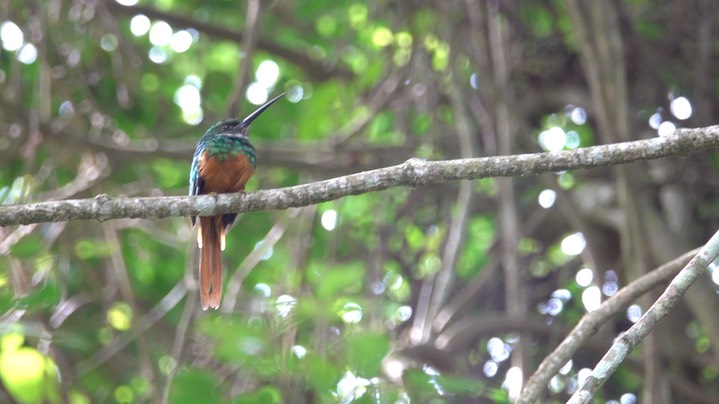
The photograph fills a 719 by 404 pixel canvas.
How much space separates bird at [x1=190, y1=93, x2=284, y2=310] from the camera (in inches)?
106

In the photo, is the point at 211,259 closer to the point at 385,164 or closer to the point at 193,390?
the point at 193,390

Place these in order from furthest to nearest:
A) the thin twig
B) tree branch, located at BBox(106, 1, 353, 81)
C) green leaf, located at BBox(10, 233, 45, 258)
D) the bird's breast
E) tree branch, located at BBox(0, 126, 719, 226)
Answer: tree branch, located at BBox(106, 1, 353, 81), the bird's breast, green leaf, located at BBox(10, 233, 45, 258), the thin twig, tree branch, located at BBox(0, 126, 719, 226)

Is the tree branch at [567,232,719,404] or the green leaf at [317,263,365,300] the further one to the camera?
the green leaf at [317,263,365,300]

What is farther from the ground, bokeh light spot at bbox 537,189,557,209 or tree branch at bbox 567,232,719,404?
bokeh light spot at bbox 537,189,557,209

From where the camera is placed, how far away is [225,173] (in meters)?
2.68

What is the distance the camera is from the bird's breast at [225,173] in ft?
8.77

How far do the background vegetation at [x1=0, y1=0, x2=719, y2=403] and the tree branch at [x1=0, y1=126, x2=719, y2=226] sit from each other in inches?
40.8

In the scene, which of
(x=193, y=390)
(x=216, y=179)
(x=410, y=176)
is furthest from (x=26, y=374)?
(x=410, y=176)

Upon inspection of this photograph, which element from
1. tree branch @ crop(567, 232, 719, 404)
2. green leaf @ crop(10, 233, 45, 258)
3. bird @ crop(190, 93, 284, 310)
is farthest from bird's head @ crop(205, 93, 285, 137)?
tree branch @ crop(567, 232, 719, 404)

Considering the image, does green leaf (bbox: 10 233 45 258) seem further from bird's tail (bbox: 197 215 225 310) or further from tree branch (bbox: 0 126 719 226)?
tree branch (bbox: 0 126 719 226)

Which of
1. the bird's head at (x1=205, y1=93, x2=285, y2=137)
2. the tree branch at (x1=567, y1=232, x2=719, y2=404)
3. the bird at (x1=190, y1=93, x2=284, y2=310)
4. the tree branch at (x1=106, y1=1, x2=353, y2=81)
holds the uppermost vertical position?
the tree branch at (x1=106, y1=1, x2=353, y2=81)

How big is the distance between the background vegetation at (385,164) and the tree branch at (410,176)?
1036 mm

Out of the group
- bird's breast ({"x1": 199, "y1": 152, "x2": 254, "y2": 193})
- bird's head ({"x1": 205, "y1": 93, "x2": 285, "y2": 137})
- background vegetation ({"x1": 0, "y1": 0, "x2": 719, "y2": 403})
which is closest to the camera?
bird's breast ({"x1": 199, "y1": 152, "x2": 254, "y2": 193})

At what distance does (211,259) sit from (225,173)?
0.31 metres
